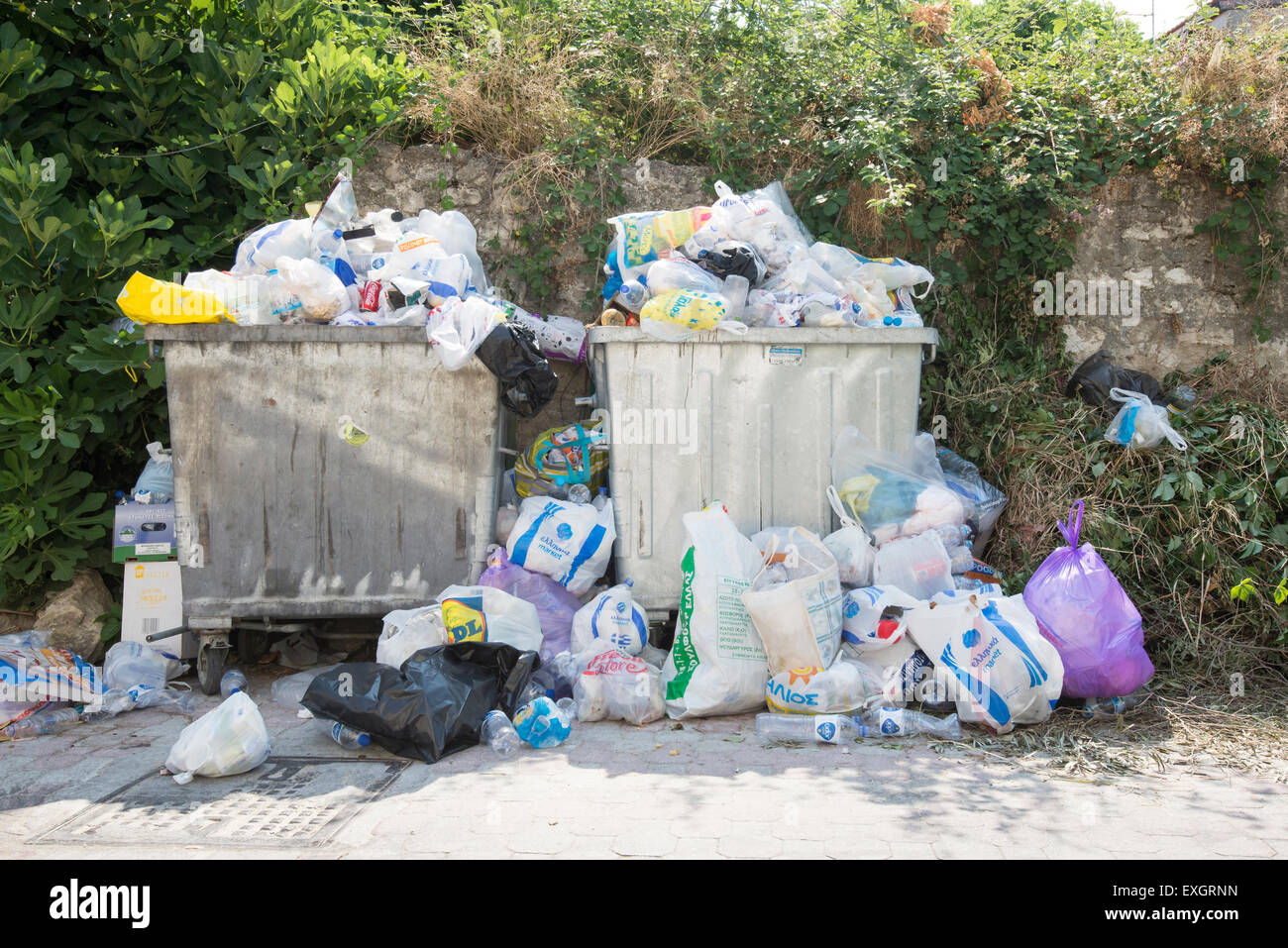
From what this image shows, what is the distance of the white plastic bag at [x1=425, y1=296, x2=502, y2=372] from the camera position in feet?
11.8

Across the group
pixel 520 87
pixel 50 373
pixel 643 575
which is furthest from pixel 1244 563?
pixel 50 373

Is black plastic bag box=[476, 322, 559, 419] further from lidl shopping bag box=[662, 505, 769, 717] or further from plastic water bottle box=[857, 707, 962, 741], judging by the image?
plastic water bottle box=[857, 707, 962, 741]

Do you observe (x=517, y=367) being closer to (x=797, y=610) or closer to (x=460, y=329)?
(x=460, y=329)

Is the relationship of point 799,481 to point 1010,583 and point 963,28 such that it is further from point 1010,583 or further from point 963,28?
point 963,28

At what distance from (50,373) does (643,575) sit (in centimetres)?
264

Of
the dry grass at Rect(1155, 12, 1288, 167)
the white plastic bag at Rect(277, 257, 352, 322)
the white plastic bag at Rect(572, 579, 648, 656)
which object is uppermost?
the dry grass at Rect(1155, 12, 1288, 167)

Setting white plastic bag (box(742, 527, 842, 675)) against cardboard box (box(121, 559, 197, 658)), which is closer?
white plastic bag (box(742, 527, 842, 675))

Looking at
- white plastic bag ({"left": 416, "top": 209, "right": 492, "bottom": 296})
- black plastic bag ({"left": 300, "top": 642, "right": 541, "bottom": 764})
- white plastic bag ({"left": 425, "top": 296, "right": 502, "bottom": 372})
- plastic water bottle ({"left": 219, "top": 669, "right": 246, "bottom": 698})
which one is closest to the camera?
black plastic bag ({"left": 300, "top": 642, "right": 541, "bottom": 764})

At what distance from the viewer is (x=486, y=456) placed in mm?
3752

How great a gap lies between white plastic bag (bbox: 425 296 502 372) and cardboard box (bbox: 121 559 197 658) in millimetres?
1521

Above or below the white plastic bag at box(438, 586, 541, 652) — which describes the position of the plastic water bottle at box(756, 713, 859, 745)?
below

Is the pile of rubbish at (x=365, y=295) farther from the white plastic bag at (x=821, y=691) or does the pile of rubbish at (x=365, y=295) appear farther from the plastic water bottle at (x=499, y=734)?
the white plastic bag at (x=821, y=691)

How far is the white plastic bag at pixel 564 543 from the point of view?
371 centimetres

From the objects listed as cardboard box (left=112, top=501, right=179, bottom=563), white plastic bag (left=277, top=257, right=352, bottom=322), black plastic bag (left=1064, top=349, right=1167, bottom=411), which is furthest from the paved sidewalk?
black plastic bag (left=1064, top=349, right=1167, bottom=411)
